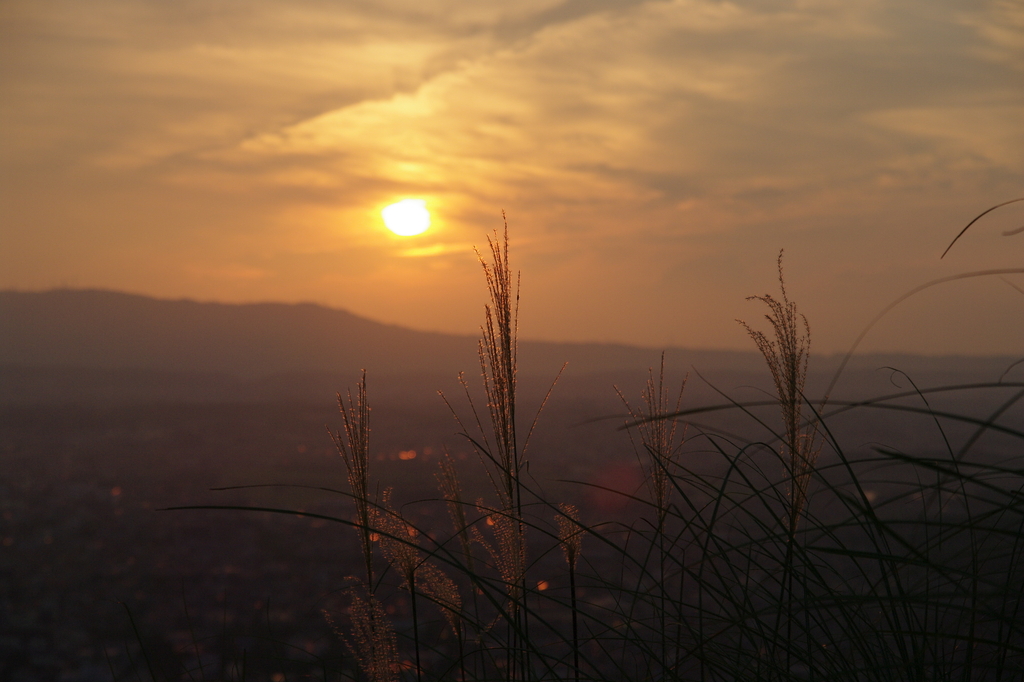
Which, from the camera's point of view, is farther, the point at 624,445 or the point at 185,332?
the point at 185,332

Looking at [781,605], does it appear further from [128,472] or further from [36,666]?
[128,472]

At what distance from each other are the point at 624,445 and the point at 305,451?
11.1 meters

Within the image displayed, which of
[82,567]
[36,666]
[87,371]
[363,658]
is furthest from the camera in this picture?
[87,371]

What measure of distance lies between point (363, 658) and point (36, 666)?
930 centimetres

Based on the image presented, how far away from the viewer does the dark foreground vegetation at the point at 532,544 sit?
5.41 feet

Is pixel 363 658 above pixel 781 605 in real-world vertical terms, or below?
below

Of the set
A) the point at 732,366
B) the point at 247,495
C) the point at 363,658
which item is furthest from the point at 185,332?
the point at 363,658

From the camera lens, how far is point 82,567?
13.2m

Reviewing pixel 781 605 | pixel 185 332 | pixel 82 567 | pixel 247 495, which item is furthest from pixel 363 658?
pixel 185 332

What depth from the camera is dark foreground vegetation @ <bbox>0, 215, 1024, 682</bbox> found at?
1650mm

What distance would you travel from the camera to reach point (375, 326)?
96562 mm

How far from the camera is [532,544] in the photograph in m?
14.4

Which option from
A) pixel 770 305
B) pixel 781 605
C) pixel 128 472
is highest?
pixel 770 305

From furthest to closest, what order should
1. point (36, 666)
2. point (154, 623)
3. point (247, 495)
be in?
1. point (247, 495)
2. point (154, 623)
3. point (36, 666)
